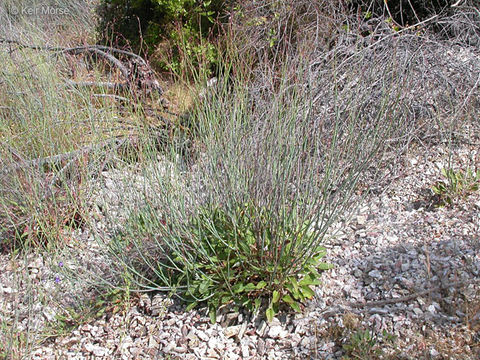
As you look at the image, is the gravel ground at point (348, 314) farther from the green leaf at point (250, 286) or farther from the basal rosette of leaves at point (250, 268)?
the green leaf at point (250, 286)

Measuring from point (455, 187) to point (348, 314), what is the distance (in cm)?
130

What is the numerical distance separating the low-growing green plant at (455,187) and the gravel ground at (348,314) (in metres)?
0.05

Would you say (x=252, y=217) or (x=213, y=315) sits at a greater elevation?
(x=252, y=217)

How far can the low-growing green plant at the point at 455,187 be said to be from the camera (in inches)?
118

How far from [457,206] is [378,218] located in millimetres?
519

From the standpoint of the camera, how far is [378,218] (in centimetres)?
307

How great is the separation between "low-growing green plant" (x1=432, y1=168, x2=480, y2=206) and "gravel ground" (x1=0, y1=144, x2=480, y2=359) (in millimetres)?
53

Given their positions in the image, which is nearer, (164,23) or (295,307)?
(295,307)

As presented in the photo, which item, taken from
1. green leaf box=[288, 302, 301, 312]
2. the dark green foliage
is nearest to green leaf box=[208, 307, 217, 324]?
green leaf box=[288, 302, 301, 312]

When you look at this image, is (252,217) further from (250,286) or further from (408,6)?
(408,6)

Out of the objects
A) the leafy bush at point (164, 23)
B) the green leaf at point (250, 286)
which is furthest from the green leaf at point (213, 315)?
the leafy bush at point (164, 23)

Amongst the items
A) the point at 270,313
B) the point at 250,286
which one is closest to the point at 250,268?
the point at 250,286

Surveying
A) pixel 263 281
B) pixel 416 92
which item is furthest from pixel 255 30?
pixel 263 281

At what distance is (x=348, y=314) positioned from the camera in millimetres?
2316
